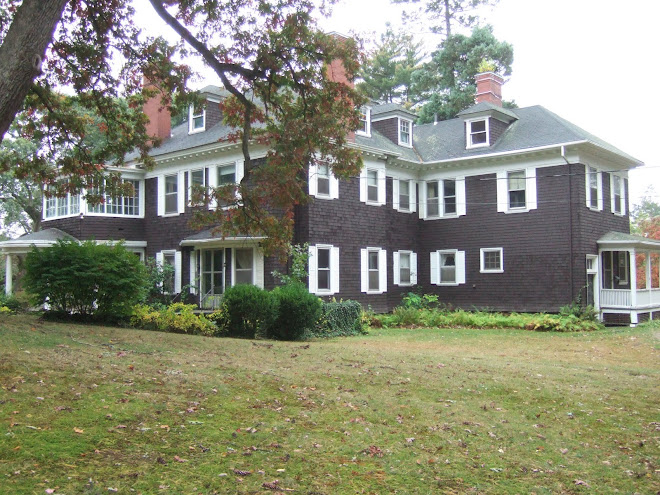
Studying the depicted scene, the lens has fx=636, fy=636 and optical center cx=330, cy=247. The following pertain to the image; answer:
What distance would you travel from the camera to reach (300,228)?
21.4m

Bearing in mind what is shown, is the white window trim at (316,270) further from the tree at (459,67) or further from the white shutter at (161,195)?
the tree at (459,67)

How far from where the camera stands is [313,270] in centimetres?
2142

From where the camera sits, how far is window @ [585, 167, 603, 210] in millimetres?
23312

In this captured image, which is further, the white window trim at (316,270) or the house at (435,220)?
the house at (435,220)

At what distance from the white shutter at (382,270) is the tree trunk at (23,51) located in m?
17.6

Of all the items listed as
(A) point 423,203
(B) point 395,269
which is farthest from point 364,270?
(A) point 423,203

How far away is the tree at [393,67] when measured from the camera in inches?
1892

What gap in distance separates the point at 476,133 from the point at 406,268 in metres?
6.10

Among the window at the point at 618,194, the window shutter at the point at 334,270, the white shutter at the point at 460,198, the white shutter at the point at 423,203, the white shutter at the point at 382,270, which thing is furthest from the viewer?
the white shutter at the point at 423,203

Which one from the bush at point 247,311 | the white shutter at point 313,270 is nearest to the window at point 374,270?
the white shutter at point 313,270

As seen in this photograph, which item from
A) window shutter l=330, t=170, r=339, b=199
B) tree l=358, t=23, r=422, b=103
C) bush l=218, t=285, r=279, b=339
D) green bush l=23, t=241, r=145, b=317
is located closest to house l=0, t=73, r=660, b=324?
window shutter l=330, t=170, r=339, b=199

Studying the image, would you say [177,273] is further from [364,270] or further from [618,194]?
[618,194]

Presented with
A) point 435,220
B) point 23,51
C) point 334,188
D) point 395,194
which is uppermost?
point 395,194

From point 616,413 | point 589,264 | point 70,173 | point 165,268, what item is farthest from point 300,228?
point 616,413
